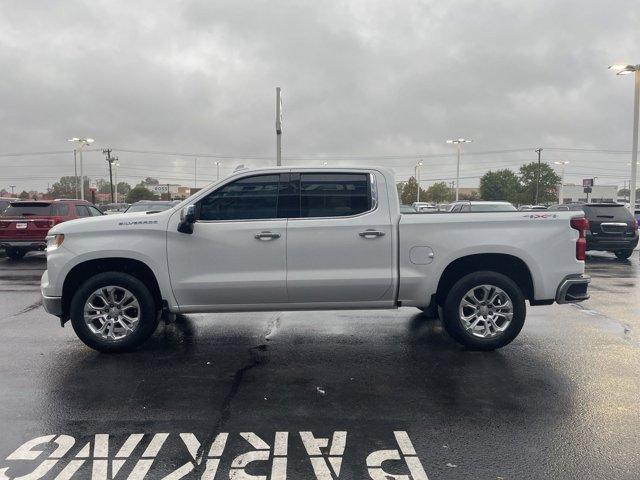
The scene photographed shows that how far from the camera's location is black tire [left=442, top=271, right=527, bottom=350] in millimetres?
5793

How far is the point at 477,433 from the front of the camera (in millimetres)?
3834

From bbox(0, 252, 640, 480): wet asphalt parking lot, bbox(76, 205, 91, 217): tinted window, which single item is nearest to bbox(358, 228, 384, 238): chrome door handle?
bbox(0, 252, 640, 480): wet asphalt parking lot

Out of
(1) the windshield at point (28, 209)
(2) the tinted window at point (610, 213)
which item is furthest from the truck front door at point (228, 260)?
(2) the tinted window at point (610, 213)

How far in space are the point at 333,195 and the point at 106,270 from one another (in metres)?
2.62

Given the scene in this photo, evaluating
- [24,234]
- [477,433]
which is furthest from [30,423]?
[24,234]

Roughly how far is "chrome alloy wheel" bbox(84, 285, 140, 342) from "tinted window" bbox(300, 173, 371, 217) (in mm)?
2109

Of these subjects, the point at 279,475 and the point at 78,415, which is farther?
the point at 78,415

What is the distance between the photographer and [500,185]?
342 feet

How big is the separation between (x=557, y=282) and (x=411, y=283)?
161 centimetres

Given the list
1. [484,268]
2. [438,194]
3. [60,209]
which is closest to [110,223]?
[484,268]

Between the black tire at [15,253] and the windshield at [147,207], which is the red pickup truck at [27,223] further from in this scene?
the windshield at [147,207]

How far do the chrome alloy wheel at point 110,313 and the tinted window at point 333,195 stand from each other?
2109mm

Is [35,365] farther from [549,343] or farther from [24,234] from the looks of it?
[24,234]

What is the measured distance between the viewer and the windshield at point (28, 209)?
1452 cm
